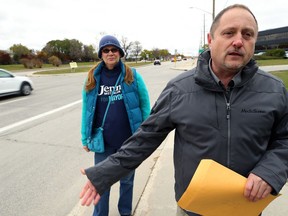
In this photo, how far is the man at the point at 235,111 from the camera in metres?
1.38

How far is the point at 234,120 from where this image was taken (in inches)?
54.9

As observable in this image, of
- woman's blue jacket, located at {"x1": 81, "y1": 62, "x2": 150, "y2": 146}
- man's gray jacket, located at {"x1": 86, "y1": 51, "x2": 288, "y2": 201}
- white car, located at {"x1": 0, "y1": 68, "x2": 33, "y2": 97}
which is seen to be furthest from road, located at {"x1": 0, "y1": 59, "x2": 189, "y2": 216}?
white car, located at {"x1": 0, "y1": 68, "x2": 33, "y2": 97}

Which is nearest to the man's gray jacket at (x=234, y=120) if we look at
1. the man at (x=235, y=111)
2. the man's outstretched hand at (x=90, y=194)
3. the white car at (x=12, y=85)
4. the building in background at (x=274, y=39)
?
the man at (x=235, y=111)

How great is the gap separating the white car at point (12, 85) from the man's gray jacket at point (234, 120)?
39.7 ft

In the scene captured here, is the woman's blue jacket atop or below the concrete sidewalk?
atop

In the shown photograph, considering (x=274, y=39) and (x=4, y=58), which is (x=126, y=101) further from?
(x=274, y=39)

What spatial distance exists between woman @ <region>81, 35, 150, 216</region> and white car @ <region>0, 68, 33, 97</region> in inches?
424

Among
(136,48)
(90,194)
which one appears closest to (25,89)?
(90,194)

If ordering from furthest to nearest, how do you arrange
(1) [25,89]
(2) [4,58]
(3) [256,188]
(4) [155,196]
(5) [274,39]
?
(5) [274,39], (2) [4,58], (1) [25,89], (4) [155,196], (3) [256,188]

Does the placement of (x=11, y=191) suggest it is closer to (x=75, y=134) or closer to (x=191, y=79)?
(x=75, y=134)

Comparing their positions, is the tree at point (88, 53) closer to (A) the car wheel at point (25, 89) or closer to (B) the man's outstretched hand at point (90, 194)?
(A) the car wheel at point (25, 89)

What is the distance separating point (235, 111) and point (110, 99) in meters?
1.45

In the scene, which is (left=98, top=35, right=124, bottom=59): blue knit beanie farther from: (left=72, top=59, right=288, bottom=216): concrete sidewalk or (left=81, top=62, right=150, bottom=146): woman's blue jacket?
(left=72, top=59, right=288, bottom=216): concrete sidewalk

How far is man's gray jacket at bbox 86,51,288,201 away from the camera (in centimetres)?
139
